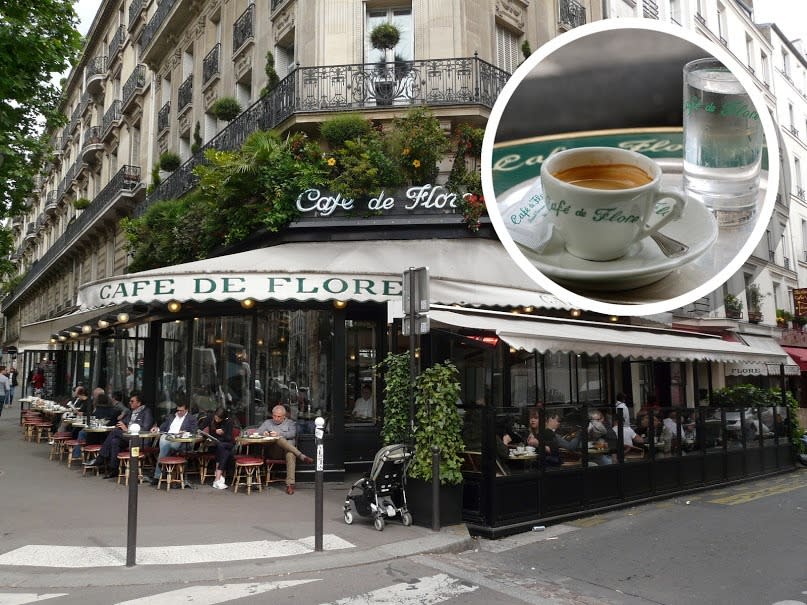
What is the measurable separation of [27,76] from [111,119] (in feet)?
51.1

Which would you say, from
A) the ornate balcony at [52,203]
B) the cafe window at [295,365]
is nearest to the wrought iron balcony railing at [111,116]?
the ornate balcony at [52,203]

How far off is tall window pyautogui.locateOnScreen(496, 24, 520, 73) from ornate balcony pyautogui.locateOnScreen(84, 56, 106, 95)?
2366 cm

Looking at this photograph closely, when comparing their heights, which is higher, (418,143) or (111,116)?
(111,116)

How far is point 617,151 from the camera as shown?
124 inches

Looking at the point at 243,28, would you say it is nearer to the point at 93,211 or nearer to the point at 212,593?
the point at 93,211

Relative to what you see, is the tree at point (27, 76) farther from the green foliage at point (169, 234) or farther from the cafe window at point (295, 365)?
the cafe window at point (295, 365)

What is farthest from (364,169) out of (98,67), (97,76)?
(98,67)

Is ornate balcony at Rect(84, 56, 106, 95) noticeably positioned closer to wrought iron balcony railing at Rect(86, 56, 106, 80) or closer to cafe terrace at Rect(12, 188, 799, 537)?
wrought iron balcony railing at Rect(86, 56, 106, 80)

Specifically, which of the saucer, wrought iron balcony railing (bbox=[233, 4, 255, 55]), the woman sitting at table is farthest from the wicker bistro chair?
wrought iron balcony railing (bbox=[233, 4, 255, 55])

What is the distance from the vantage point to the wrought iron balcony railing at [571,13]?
15.5 meters

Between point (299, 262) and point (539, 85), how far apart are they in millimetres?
7910

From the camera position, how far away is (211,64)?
60.7ft

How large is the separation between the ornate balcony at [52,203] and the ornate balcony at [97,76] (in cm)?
1007

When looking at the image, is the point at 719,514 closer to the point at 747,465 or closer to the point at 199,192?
the point at 747,465
